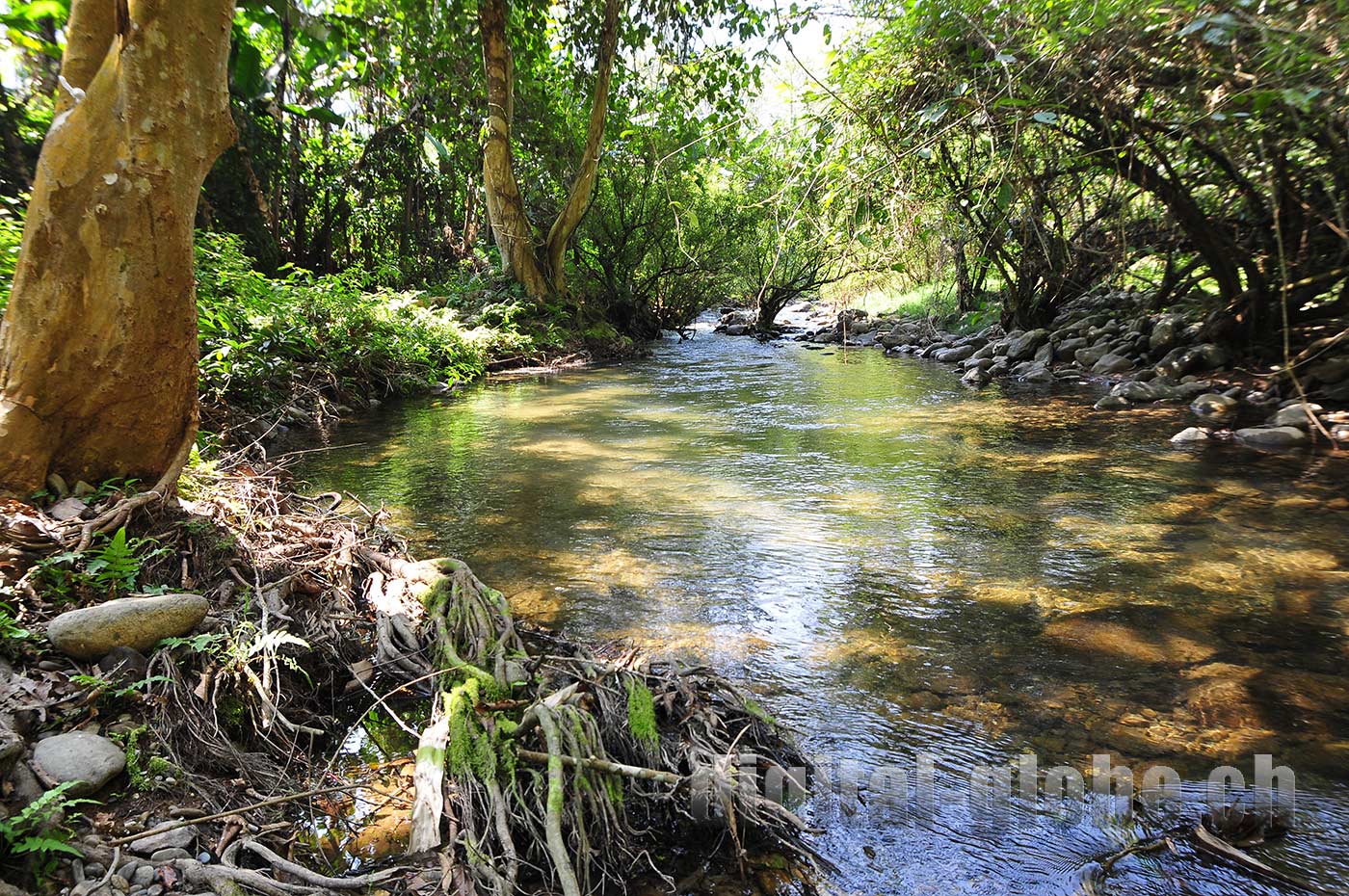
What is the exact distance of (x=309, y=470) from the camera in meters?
6.66

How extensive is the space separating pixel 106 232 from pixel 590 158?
12.9 metres

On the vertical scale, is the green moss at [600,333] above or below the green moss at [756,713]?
above

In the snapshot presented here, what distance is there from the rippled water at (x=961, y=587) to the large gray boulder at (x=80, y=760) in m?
1.94

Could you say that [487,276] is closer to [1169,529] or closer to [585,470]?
[585,470]

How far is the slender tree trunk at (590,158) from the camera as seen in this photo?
12.8 meters

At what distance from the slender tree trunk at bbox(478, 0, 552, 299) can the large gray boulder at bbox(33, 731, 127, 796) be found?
13.3m

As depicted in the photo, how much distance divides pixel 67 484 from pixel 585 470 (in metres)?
4.19

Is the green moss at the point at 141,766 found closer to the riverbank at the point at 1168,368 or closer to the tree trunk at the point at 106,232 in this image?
the tree trunk at the point at 106,232

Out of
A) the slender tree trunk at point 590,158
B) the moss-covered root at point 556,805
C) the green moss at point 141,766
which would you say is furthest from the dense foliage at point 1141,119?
the slender tree trunk at point 590,158

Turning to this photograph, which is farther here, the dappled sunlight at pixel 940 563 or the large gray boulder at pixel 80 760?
the dappled sunlight at pixel 940 563

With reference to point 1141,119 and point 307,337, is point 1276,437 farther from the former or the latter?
point 307,337

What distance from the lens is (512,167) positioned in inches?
601

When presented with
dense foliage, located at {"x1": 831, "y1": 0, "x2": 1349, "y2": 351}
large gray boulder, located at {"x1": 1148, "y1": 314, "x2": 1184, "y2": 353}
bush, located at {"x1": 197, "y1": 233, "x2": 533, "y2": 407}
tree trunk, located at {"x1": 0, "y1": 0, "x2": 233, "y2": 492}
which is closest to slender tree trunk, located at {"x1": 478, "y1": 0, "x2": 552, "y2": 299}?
bush, located at {"x1": 197, "y1": 233, "x2": 533, "y2": 407}

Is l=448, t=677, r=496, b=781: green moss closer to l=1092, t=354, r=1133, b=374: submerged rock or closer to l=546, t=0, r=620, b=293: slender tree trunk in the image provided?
l=1092, t=354, r=1133, b=374: submerged rock
